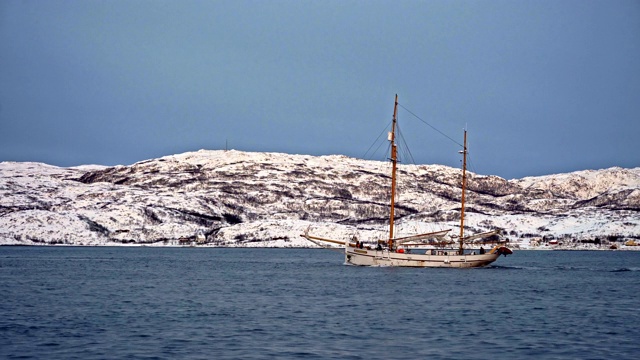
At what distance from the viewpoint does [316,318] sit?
54.8 meters

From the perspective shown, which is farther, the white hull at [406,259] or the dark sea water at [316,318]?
the white hull at [406,259]

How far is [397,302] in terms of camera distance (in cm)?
6675

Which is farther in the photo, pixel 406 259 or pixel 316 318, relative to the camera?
pixel 406 259

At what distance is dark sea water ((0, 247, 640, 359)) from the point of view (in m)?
41.9

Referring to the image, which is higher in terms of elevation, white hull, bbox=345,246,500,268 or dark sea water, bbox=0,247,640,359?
white hull, bbox=345,246,500,268

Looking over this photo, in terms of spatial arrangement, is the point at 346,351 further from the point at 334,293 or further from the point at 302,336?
the point at 334,293

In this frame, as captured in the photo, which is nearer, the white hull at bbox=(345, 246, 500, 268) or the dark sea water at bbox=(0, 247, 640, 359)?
the dark sea water at bbox=(0, 247, 640, 359)

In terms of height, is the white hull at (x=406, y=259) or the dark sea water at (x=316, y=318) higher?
the white hull at (x=406, y=259)

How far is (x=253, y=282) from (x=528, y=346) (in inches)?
1945

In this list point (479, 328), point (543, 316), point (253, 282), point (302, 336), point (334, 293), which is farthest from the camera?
point (253, 282)

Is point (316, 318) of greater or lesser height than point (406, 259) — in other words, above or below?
below

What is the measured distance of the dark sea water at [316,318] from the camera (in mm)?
41906

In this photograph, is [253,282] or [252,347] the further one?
[253,282]

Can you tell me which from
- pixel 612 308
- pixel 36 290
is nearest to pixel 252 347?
pixel 612 308
